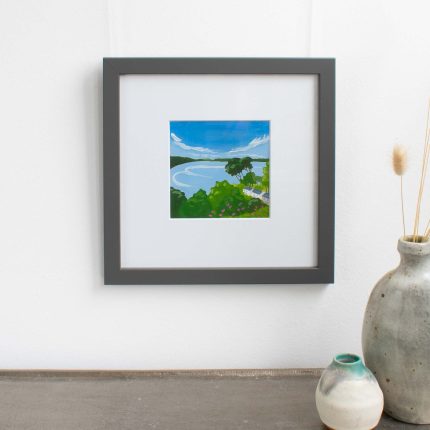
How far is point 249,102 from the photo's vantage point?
0.82 metres

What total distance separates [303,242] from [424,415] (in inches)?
12.4

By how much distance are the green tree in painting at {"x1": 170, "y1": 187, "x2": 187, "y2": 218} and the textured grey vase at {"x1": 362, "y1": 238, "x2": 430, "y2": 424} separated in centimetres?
35

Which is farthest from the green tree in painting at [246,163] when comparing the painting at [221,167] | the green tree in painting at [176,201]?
the green tree in painting at [176,201]

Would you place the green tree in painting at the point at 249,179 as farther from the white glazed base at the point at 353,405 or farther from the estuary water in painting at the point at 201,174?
the white glazed base at the point at 353,405

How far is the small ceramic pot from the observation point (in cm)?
61

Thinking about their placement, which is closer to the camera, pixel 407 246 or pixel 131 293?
pixel 407 246

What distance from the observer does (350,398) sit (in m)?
0.61

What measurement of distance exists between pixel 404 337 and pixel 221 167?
39 centimetres

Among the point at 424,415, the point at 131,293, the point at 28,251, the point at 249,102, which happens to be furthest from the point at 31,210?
the point at 424,415

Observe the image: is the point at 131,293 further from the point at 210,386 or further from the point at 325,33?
the point at 325,33

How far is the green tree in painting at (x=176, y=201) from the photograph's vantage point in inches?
32.5

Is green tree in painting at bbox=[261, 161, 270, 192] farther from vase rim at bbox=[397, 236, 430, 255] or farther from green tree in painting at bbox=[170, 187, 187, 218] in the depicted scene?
vase rim at bbox=[397, 236, 430, 255]

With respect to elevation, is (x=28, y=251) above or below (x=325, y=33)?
below

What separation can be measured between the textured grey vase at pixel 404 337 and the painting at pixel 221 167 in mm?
245
